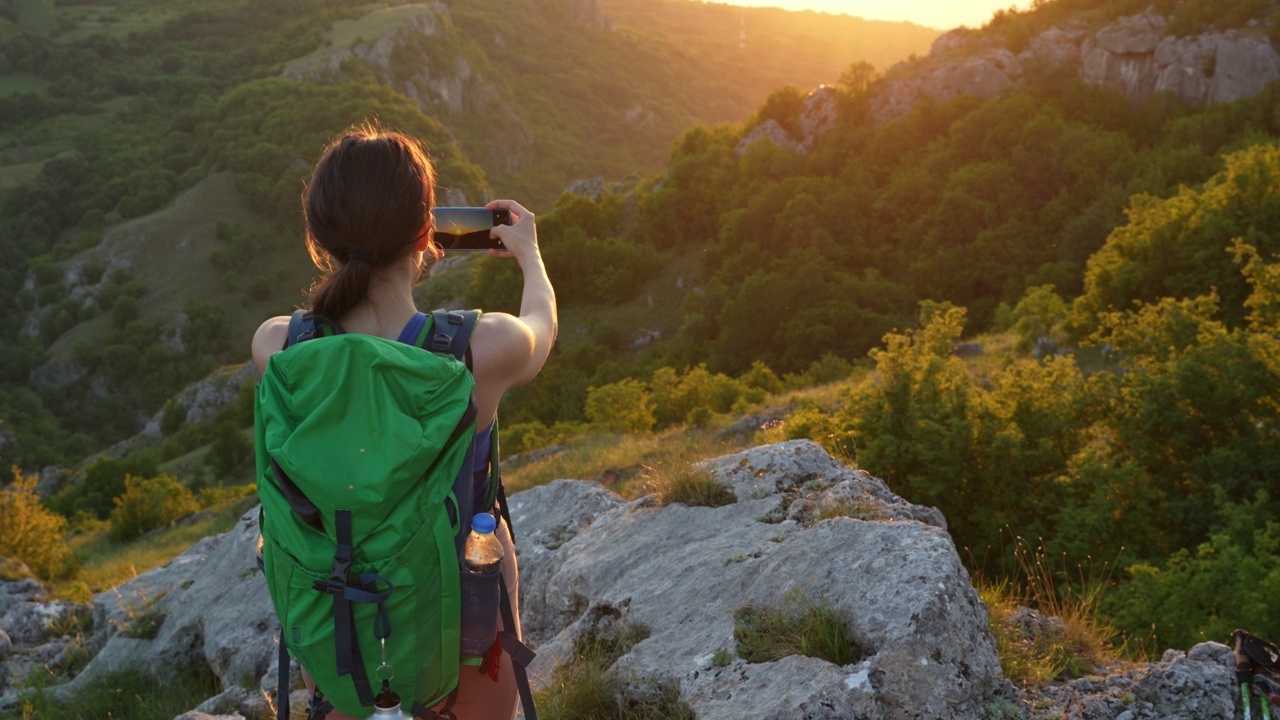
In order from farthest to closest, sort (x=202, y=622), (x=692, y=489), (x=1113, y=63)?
(x=1113, y=63)
(x=202, y=622)
(x=692, y=489)

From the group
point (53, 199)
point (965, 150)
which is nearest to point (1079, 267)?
point (965, 150)

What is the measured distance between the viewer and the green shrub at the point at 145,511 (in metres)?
22.6

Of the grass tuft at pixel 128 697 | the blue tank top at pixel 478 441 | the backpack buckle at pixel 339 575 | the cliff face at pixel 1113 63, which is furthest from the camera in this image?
the cliff face at pixel 1113 63

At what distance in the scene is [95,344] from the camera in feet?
253

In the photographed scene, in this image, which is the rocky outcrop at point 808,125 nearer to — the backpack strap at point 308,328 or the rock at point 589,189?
the rock at point 589,189

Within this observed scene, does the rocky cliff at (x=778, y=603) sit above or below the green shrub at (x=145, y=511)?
above

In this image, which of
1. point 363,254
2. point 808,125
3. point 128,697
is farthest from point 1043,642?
point 808,125

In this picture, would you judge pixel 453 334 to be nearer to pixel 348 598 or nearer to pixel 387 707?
pixel 348 598

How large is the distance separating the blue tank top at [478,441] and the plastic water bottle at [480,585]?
0.57ft

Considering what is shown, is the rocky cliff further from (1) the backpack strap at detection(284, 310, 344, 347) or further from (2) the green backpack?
(1) the backpack strap at detection(284, 310, 344, 347)

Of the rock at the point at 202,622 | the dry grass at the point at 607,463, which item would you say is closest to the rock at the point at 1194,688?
the rock at the point at 202,622

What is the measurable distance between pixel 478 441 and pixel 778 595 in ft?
7.14

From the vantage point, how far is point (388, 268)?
7.13 ft

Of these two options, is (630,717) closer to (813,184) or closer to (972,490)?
(972,490)
